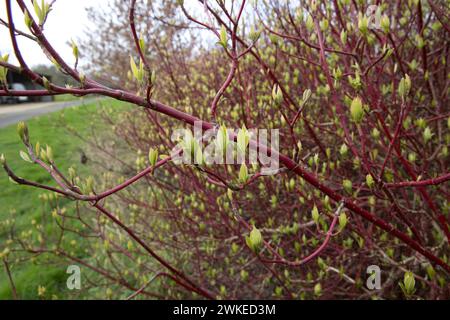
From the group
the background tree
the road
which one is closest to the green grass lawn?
the background tree

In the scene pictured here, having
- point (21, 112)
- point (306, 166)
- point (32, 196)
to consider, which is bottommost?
point (32, 196)

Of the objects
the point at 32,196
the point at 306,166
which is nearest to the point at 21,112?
the point at 32,196

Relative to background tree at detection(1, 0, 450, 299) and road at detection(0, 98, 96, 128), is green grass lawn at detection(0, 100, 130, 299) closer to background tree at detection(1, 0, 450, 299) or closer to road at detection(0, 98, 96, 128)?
background tree at detection(1, 0, 450, 299)

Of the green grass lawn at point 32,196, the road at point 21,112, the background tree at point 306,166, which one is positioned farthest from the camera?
the road at point 21,112

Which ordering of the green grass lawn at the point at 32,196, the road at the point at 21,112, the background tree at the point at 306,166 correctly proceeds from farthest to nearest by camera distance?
the road at the point at 21,112 < the green grass lawn at the point at 32,196 < the background tree at the point at 306,166

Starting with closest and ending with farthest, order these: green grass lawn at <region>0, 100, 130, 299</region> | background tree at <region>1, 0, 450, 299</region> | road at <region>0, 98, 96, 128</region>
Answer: background tree at <region>1, 0, 450, 299</region>
green grass lawn at <region>0, 100, 130, 299</region>
road at <region>0, 98, 96, 128</region>

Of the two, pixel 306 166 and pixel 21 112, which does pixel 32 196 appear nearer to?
pixel 306 166

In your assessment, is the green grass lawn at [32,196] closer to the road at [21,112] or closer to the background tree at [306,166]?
the background tree at [306,166]

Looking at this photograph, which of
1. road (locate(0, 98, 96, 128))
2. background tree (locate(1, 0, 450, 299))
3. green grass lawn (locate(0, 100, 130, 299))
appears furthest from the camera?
road (locate(0, 98, 96, 128))

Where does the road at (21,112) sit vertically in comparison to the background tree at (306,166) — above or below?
above

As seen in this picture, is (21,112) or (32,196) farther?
(21,112)

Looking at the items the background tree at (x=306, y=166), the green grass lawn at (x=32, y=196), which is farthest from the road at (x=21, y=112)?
the background tree at (x=306, y=166)
